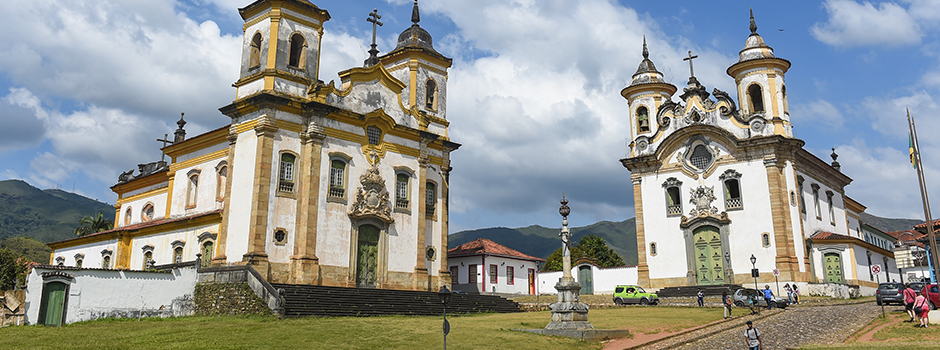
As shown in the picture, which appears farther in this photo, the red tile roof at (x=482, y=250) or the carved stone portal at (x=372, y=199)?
the red tile roof at (x=482, y=250)

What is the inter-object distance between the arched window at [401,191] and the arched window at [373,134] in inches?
75.5

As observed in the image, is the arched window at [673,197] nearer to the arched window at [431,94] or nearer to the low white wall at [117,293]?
the arched window at [431,94]

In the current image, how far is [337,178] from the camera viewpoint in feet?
97.6

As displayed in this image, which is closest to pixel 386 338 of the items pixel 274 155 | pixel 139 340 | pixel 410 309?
pixel 139 340

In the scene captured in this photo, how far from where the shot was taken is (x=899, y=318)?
21.9 meters

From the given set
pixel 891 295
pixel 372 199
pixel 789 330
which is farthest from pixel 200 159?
pixel 891 295

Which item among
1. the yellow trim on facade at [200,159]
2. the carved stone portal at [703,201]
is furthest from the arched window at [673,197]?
the yellow trim on facade at [200,159]

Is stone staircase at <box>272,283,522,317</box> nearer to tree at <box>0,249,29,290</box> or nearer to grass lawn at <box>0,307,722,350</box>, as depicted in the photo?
grass lawn at <box>0,307,722,350</box>

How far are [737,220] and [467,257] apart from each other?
18441 mm

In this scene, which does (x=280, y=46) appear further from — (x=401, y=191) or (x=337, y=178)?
(x=401, y=191)

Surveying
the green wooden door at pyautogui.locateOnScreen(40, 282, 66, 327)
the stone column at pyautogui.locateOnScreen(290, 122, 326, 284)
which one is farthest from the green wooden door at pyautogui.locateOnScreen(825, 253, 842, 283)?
the green wooden door at pyautogui.locateOnScreen(40, 282, 66, 327)

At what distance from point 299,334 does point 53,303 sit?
10.0 metres

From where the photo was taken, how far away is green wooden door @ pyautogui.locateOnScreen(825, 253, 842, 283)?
122ft

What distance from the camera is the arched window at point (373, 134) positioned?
3131 centimetres
